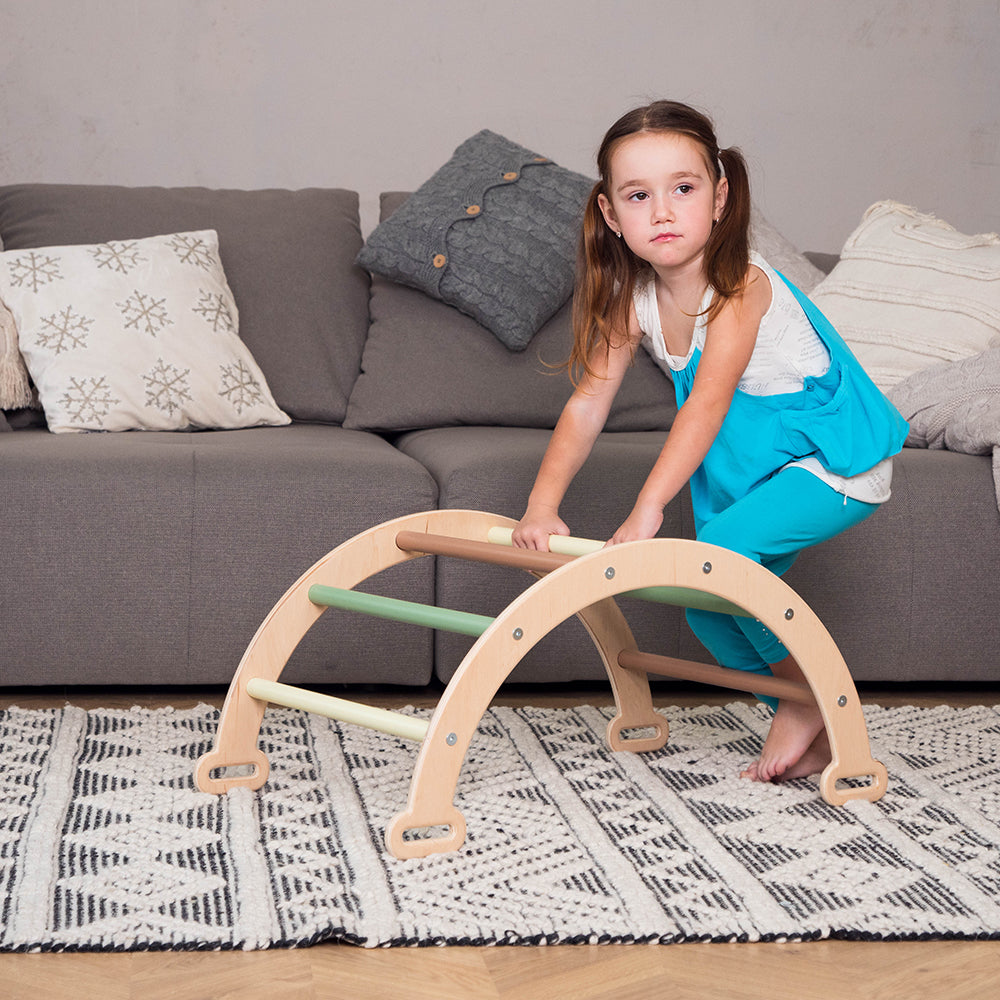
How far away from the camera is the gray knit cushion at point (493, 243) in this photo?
211 centimetres

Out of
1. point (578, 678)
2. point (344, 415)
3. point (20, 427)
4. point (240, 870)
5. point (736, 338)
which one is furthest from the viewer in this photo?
point (344, 415)

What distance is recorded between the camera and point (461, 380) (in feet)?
6.93

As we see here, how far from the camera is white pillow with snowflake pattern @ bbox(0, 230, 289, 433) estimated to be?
1.88 m

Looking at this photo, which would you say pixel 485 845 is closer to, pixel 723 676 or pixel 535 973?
pixel 535 973

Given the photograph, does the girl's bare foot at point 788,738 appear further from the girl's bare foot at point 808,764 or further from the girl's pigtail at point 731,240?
the girl's pigtail at point 731,240

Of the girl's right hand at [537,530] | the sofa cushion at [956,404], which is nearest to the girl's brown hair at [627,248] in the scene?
the girl's right hand at [537,530]

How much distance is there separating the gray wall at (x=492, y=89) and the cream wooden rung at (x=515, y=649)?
1.59 metres

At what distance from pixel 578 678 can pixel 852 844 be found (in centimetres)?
60

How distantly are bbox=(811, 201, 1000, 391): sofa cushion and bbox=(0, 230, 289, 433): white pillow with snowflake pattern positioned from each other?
3.57 feet

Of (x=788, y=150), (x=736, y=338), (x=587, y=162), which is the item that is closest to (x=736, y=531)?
(x=736, y=338)

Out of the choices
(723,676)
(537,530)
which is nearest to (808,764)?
(723,676)

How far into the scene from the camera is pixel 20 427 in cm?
196

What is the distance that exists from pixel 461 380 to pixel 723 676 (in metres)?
0.96

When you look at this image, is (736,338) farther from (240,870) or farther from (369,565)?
(240,870)
